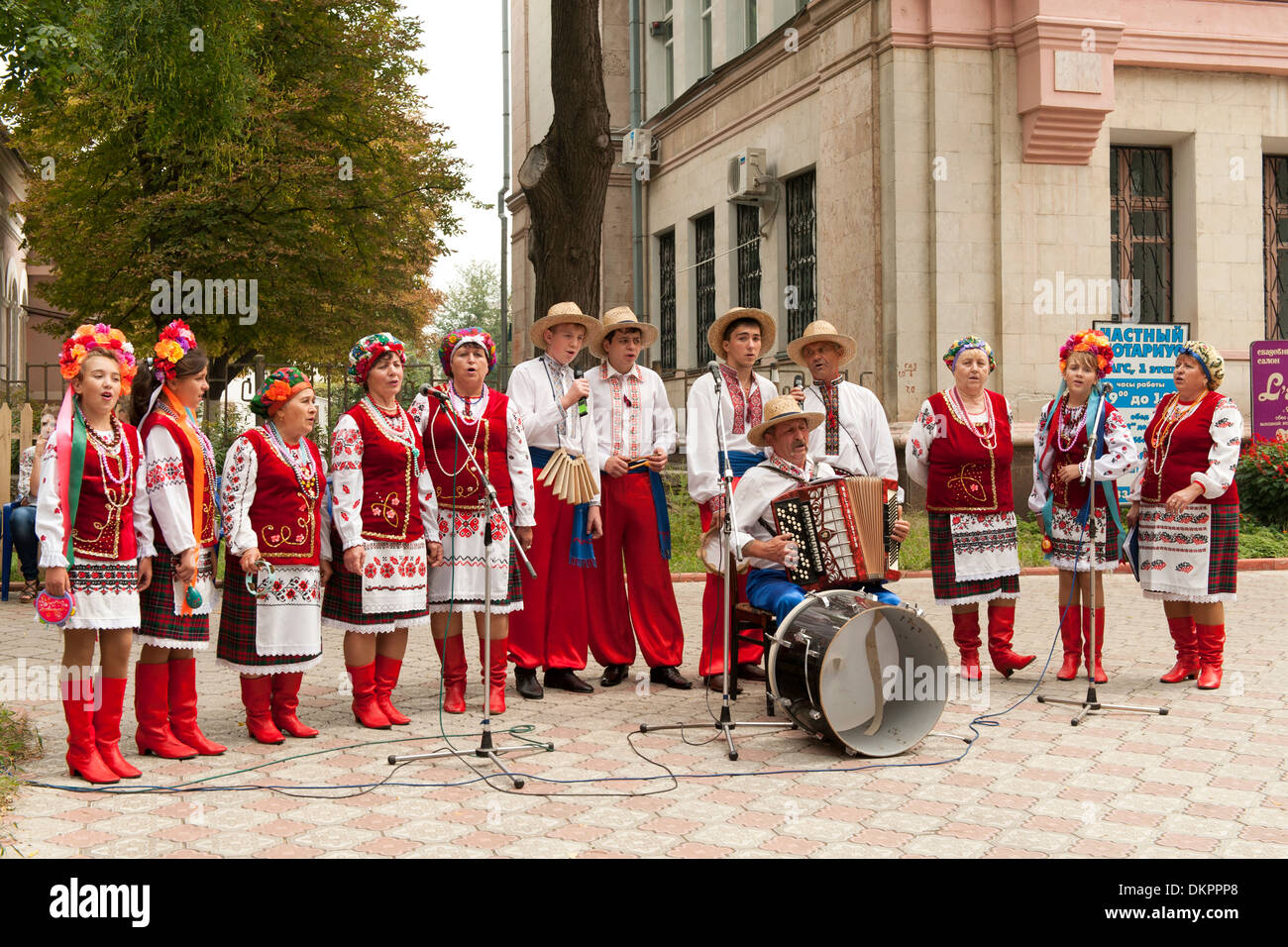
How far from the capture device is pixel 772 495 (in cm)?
711

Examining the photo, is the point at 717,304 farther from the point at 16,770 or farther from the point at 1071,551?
the point at 16,770

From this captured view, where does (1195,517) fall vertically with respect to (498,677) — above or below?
above

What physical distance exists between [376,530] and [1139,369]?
11722 millimetres

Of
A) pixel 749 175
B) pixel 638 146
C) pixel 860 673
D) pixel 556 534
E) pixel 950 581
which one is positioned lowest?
pixel 860 673

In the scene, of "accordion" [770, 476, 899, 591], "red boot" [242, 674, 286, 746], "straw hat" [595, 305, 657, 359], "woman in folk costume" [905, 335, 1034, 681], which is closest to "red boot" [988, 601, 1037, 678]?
"woman in folk costume" [905, 335, 1034, 681]

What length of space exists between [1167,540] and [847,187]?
34.7 ft

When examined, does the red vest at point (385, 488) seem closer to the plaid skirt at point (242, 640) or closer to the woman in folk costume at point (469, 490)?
the woman in folk costume at point (469, 490)

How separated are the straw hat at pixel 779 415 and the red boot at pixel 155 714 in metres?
3.38

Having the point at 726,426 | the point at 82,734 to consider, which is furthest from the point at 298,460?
the point at 726,426

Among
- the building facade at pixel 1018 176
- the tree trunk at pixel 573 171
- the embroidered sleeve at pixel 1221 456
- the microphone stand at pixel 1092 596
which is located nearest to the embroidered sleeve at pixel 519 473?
the microphone stand at pixel 1092 596

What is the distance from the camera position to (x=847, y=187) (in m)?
18.0

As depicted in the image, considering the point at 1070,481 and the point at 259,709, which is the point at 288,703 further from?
the point at 1070,481

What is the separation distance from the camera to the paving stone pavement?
5070mm
